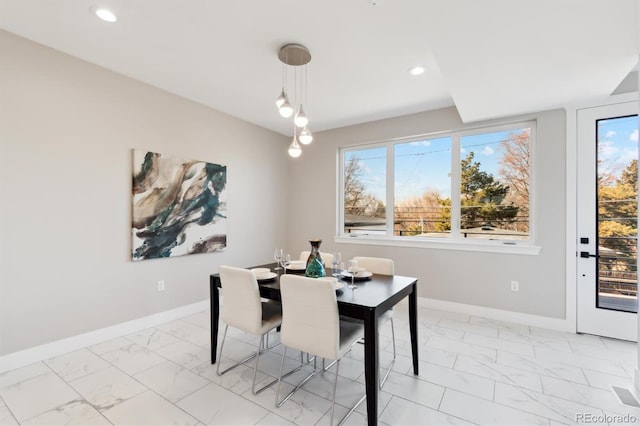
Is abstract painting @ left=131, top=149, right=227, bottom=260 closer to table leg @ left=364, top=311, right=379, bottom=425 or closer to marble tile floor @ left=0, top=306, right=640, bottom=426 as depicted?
marble tile floor @ left=0, top=306, right=640, bottom=426

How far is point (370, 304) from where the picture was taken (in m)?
1.79

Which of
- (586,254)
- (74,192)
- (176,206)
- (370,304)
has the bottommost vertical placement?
(370,304)

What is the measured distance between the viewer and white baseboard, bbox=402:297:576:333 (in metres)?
→ 3.24

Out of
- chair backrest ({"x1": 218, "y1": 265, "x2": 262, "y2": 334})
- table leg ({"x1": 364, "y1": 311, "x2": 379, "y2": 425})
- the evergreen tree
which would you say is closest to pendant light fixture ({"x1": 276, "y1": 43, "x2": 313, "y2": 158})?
chair backrest ({"x1": 218, "y1": 265, "x2": 262, "y2": 334})

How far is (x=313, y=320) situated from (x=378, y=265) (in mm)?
1227

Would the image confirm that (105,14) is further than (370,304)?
→ Yes

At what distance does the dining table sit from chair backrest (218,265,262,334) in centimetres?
11

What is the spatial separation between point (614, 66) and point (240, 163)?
4.02 metres

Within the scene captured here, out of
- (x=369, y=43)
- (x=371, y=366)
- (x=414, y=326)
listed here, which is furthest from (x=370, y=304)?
(x=369, y=43)

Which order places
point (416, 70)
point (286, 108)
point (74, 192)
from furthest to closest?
point (416, 70) → point (74, 192) → point (286, 108)

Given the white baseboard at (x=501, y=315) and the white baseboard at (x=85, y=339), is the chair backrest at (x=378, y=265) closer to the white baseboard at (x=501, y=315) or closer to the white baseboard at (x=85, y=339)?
the white baseboard at (x=501, y=315)

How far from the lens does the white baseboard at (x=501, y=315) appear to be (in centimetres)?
324

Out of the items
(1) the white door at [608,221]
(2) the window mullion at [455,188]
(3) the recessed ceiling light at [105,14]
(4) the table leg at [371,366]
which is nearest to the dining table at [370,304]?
(4) the table leg at [371,366]

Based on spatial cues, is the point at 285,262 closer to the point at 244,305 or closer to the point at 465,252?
the point at 244,305
